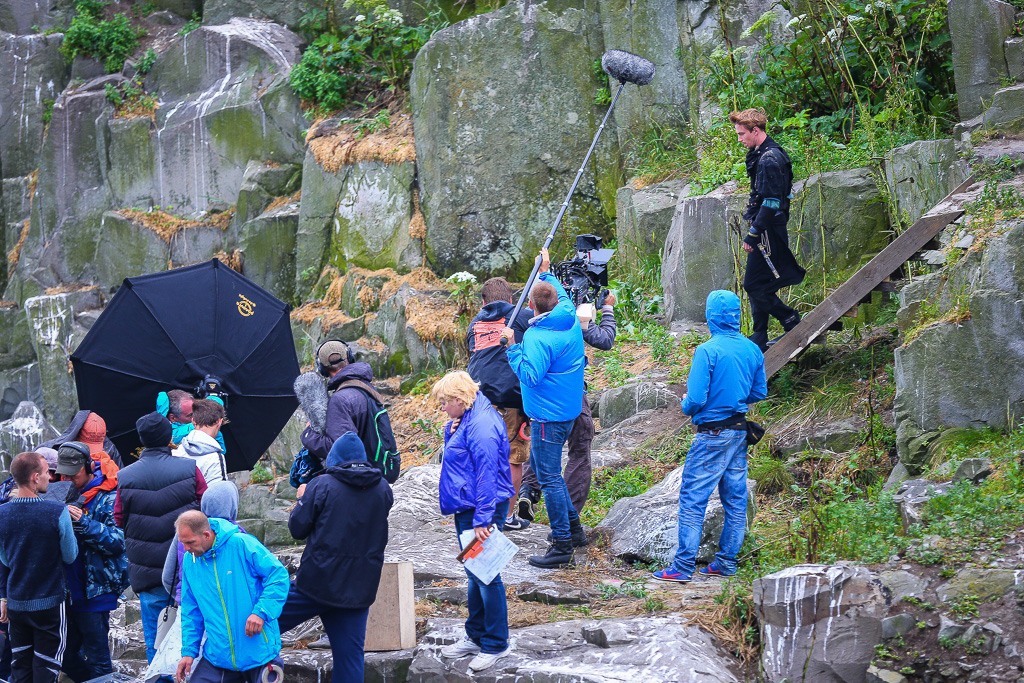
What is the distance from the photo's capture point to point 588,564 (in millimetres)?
6285

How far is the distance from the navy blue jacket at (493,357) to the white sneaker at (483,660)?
2.09 metres

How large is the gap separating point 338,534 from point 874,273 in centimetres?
506

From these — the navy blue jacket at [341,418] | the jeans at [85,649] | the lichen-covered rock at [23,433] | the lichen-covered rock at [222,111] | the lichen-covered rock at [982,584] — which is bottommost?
the lichen-covered rock at [23,433]

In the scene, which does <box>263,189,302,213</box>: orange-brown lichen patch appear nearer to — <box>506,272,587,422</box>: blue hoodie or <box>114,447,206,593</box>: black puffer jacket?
<box>506,272,587,422</box>: blue hoodie

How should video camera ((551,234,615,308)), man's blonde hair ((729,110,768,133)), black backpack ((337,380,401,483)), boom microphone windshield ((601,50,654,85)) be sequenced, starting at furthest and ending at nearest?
boom microphone windshield ((601,50,654,85))
man's blonde hair ((729,110,768,133))
video camera ((551,234,615,308))
black backpack ((337,380,401,483))

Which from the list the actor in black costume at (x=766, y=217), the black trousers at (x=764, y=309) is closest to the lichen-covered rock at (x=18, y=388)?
the black trousers at (x=764, y=309)

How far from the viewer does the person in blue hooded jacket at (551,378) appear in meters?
5.98

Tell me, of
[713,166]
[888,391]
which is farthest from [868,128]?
[888,391]

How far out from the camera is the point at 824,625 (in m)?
4.31

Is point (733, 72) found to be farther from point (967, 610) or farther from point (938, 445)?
point (967, 610)

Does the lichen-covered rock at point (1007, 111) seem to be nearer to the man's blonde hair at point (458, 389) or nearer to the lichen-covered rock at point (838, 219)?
the lichen-covered rock at point (838, 219)

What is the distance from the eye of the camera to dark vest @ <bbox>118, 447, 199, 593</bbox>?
484 centimetres

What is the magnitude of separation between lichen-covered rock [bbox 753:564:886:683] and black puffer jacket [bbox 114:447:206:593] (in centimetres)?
315

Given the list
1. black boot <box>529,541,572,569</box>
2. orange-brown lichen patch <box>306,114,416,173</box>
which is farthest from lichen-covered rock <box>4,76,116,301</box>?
black boot <box>529,541,572,569</box>
